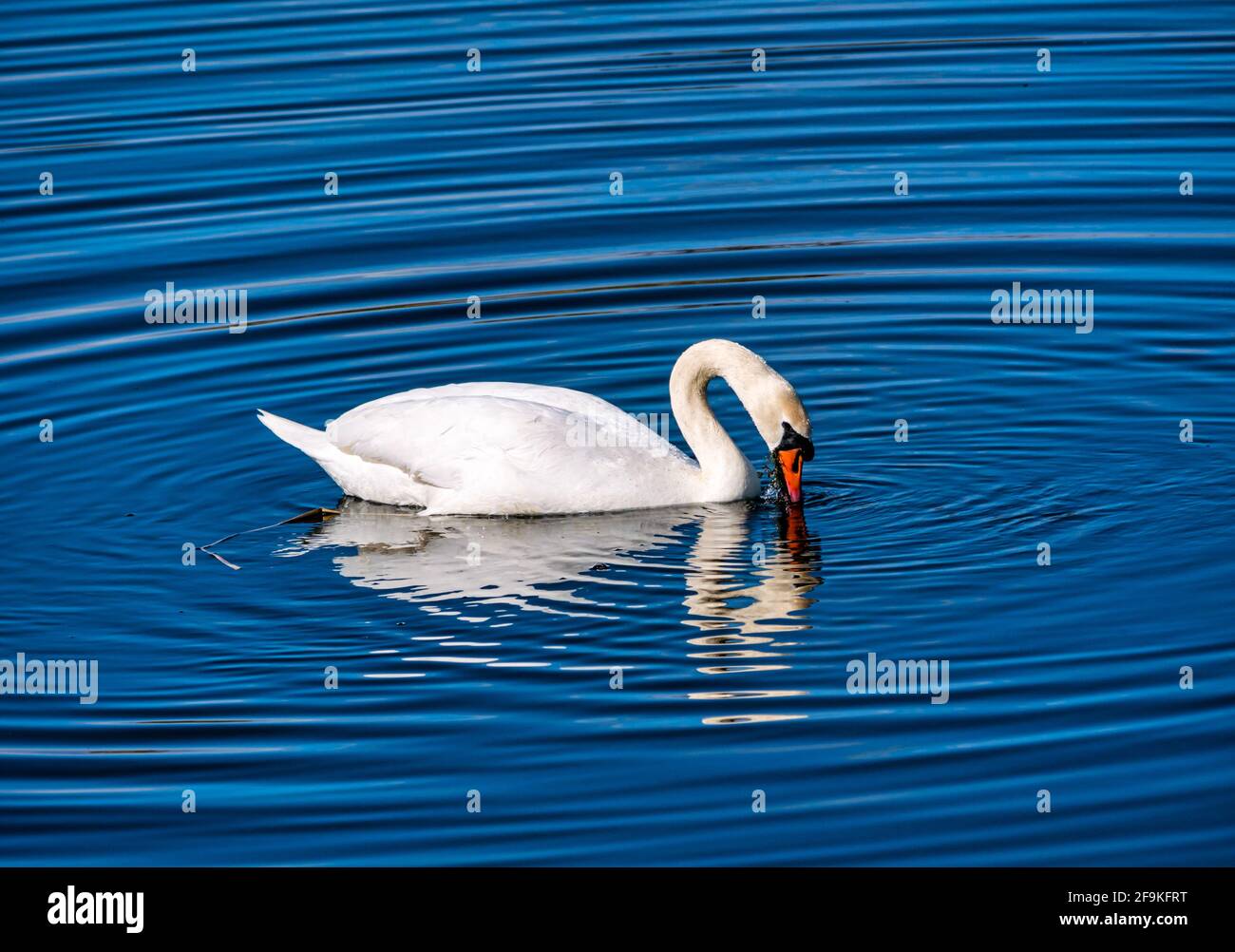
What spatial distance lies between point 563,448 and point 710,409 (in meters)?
0.93

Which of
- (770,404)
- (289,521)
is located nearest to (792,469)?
(770,404)

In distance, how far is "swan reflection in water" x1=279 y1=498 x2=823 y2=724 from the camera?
10336mm

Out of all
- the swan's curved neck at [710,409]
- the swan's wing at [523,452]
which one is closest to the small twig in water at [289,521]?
the swan's wing at [523,452]

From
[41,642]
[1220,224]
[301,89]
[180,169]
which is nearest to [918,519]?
[41,642]

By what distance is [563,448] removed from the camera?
12.2 meters

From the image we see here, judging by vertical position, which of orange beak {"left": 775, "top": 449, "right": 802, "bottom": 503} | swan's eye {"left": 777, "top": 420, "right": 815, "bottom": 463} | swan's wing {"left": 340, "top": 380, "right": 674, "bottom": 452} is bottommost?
orange beak {"left": 775, "top": 449, "right": 802, "bottom": 503}

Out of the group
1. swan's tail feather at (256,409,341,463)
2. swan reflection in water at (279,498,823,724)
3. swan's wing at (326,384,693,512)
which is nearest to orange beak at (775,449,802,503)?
swan reflection in water at (279,498,823,724)

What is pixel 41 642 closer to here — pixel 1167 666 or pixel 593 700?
pixel 593 700

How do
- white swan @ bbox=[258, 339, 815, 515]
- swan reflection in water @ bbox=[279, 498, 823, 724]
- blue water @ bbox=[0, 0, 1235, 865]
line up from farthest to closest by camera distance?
white swan @ bbox=[258, 339, 815, 515] < swan reflection in water @ bbox=[279, 498, 823, 724] < blue water @ bbox=[0, 0, 1235, 865]

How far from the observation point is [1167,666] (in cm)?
969

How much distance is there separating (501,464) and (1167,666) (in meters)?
4.19

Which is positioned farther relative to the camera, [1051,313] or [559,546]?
[1051,313]

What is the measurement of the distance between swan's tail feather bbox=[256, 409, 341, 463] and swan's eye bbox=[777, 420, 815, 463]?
268 centimetres

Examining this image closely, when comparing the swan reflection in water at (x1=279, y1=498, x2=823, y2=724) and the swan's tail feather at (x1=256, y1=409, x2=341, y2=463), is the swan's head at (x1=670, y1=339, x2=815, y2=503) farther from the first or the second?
the swan's tail feather at (x1=256, y1=409, x2=341, y2=463)
